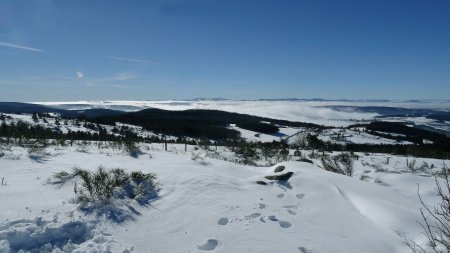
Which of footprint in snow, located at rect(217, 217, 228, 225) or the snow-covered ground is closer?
the snow-covered ground

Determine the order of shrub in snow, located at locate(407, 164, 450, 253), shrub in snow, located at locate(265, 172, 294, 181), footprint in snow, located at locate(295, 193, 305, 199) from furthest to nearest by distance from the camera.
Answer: shrub in snow, located at locate(265, 172, 294, 181), footprint in snow, located at locate(295, 193, 305, 199), shrub in snow, located at locate(407, 164, 450, 253)

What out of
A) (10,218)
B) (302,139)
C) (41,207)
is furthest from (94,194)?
(302,139)

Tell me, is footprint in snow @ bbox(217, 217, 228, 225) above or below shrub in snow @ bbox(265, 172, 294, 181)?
above

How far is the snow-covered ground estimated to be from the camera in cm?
456

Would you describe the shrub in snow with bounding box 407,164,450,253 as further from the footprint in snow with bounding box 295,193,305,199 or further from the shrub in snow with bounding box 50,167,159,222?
the shrub in snow with bounding box 50,167,159,222

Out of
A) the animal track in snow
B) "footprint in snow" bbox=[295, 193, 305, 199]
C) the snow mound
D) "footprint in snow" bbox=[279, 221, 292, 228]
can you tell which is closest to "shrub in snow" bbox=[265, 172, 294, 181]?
"footprint in snow" bbox=[295, 193, 305, 199]

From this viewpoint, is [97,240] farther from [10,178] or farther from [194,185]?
[10,178]

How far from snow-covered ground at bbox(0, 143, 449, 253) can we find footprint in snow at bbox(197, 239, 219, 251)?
0.01m

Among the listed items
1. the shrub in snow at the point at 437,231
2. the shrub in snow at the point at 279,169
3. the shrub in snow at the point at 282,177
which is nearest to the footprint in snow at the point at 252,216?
the shrub in snow at the point at 437,231

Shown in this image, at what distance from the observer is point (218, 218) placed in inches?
219

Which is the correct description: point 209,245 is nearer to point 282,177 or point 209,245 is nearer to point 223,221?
point 223,221

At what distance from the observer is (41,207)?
17.7 ft

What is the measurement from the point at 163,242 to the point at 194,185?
253 centimetres

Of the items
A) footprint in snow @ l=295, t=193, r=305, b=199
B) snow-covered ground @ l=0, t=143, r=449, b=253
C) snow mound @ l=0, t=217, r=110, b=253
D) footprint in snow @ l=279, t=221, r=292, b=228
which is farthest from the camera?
footprint in snow @ l=295, t=193, r=305, b=199
